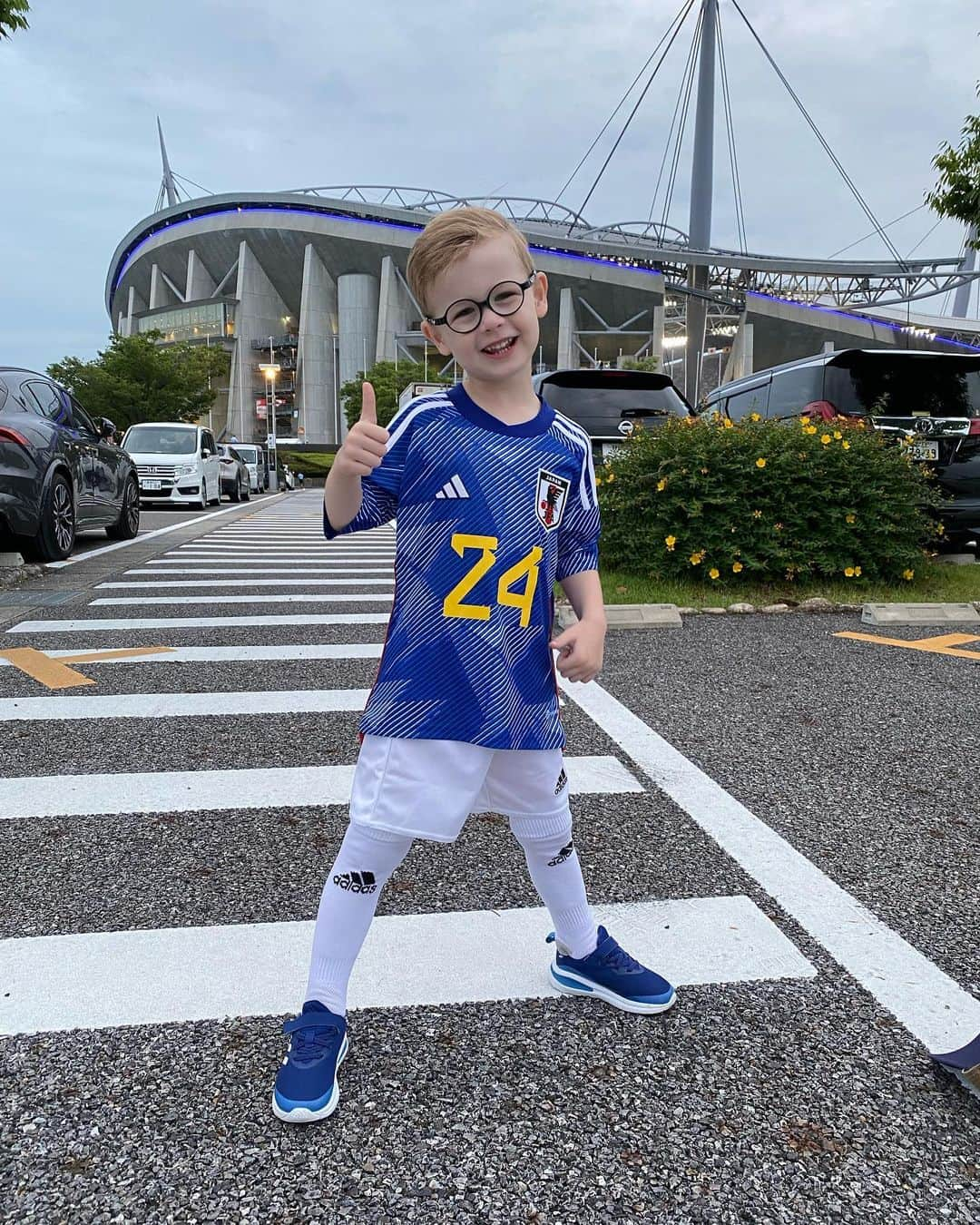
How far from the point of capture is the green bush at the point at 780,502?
7.25 metres

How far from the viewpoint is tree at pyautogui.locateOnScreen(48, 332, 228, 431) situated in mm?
52000

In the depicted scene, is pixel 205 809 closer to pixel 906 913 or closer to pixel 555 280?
pixel 906 913

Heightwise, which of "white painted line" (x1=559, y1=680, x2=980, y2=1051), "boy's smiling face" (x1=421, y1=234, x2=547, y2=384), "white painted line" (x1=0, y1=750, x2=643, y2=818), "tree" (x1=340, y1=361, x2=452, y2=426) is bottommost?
"white painted line" (x1=0, y1=750, x2=643, y2=818)

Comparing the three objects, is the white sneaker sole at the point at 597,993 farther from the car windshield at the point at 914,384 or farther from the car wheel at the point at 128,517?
the car wheel at the point at 128,517

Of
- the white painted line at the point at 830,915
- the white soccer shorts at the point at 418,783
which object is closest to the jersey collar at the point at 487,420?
the white soccer shorts at the point at 418,783

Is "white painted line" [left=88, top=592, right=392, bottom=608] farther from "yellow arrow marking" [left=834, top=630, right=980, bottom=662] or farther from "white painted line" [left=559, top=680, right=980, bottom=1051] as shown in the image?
"white painted line" [left=559, top=680, right=980, bottom=1051]

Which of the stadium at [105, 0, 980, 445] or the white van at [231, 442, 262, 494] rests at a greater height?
the stadium at [105, 0, 980, 445]

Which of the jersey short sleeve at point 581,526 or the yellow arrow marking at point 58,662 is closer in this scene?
the jersey short sleeve at point 581,526

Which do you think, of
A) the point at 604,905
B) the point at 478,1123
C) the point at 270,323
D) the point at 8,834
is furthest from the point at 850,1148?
the point at 270,323

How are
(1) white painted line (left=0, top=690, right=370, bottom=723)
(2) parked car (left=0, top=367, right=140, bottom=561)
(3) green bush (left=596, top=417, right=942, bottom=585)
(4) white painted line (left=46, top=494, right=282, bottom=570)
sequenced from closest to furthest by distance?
1. (1) white painted line (left=0, top=690, right=370, bottom=723)
2. (3) green bush (left=596, top=417, right=942, bottom=585)
3. (2) parked car (left=0, top=367, right=140, bottom=561)
4. (4) white painted line (left=46, top=494, right=282, bottom=570)

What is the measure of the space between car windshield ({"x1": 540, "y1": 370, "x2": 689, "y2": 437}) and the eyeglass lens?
6979 millimetres

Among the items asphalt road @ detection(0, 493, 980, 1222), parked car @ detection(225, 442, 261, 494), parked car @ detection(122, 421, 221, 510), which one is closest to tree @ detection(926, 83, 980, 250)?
asphalt road @ detection(0, 493, 980, 1222)

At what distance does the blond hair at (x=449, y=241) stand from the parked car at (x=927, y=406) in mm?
6653

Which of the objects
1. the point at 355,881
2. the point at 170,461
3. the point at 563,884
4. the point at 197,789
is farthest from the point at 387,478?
the point at 170,461
